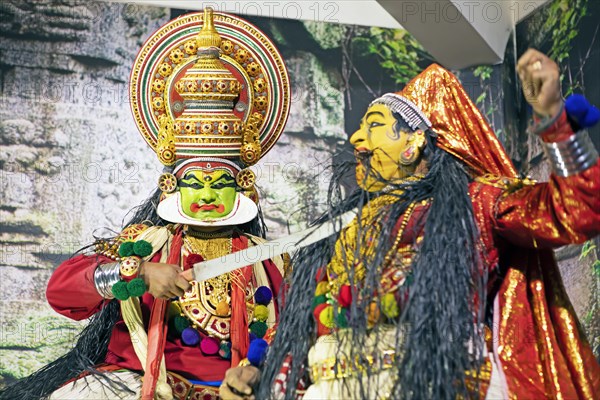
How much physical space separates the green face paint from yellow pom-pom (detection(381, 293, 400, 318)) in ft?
3.75

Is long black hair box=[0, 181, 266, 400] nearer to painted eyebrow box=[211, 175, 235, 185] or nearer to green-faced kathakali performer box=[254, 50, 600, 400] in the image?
painted eyebrow box=[211, 175, 235, 185]

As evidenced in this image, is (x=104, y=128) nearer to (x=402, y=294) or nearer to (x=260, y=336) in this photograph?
(x=260, y=336)

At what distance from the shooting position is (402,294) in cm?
310

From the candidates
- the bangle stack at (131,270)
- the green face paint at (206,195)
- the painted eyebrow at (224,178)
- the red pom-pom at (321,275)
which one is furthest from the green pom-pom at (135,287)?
the red pom-pom at (321,275)

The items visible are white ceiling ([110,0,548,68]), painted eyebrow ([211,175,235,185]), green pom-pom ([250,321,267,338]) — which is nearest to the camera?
green pom-pom ([250,321,267,338])

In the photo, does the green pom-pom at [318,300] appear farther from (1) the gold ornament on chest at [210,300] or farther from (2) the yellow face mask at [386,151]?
(1) the gold ornament on chest at [210,300]

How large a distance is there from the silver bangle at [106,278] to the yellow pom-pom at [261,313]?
0.53 meters

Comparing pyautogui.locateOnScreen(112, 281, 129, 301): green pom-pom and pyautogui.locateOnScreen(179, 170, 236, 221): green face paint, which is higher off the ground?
pyautogui.locateOnScreen(179, 170, 236, 221): green face paint

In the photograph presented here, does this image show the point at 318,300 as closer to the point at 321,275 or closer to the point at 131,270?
the point at 321,275

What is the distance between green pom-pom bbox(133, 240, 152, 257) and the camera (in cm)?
390

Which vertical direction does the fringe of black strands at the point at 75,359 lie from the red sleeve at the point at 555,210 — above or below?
below

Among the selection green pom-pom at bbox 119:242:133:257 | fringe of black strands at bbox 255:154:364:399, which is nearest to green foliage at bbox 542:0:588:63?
fringe of black strands at bbox 255:154:364:399

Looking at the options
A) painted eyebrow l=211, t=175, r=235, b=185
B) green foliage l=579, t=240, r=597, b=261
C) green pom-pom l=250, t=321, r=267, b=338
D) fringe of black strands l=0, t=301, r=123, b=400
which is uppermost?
painted eyebrow l=211, t=175, r=235, b=185

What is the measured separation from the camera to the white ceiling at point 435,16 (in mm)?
4973
